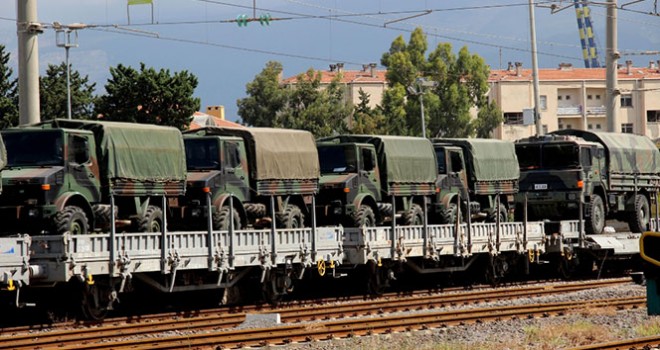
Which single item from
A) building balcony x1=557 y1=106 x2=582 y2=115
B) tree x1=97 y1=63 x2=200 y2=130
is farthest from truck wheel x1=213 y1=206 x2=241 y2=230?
building balcony x1=557 y1=106 x2=582 y2=115

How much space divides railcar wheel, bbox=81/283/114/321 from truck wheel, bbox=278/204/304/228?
6.13 m

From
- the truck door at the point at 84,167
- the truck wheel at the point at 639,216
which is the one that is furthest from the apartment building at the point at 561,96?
the truck door at the point at 84,167

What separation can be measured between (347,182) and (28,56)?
7.66m

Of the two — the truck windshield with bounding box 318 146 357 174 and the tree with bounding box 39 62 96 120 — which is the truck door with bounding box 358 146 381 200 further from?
the tree with bounding box 39 62 96 120

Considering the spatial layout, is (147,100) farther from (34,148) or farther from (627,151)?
(34,148)

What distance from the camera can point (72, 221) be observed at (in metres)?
22.8

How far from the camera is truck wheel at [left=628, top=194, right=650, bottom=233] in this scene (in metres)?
39.4

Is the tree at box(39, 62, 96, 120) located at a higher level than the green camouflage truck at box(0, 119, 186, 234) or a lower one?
higher

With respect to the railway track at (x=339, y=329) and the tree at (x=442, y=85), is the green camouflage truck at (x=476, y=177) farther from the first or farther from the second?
the tree at (x=442, y=85)

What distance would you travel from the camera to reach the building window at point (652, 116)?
115562mm

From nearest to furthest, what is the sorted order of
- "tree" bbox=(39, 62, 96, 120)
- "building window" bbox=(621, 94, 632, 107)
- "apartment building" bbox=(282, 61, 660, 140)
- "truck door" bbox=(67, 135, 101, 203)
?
"truck door" bbox=(67, 135, 101, 203) → "tree" bbox=(39, 62, 96, 120) → "apartment building" bbox=(282, 61, 660, 140) → "building window" bbox=(621, 94, 632, 107)

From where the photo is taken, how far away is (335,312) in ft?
76.5

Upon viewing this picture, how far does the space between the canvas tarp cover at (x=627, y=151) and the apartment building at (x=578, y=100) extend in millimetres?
69440

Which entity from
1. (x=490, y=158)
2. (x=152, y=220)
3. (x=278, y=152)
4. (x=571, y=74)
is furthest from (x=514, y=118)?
(x=152, y=220)
